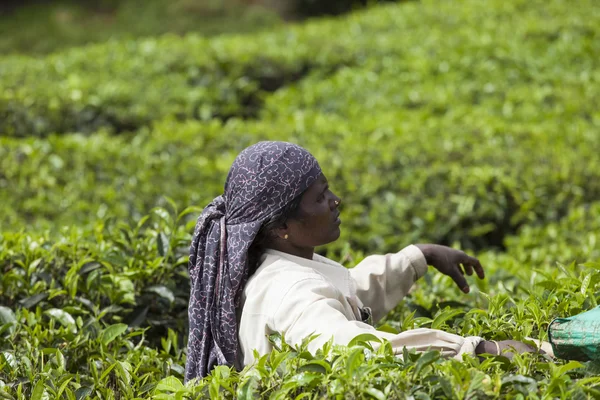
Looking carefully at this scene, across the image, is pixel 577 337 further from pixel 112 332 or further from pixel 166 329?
pixel 166 329

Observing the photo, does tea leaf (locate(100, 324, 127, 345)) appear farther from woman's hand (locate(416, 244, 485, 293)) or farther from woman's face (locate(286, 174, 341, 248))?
woman's hand (locate(416, 244, 485, 293))

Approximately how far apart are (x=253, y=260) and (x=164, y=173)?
3.47 meters

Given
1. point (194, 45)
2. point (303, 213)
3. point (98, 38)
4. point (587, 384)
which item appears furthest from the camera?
point (98, 38)

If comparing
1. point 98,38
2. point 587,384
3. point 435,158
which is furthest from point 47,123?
point 98,38

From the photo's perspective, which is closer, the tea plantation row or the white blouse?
the tea plantation row

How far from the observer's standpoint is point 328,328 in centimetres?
223

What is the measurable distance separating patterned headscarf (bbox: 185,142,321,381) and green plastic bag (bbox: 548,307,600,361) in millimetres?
857

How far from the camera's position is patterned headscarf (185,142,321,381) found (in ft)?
8.19

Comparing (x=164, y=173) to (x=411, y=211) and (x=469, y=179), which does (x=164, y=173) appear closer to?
(x=411, y=211)

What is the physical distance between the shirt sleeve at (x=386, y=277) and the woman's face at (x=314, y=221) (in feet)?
1.17

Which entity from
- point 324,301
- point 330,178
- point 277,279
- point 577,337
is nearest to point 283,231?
point 277,279

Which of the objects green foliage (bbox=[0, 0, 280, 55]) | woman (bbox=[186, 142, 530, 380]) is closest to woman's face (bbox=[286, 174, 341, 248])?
woman (bbox=[186, 142, 530, 380])

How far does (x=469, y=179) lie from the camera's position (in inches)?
228

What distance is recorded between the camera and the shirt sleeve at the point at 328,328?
7.27ft
